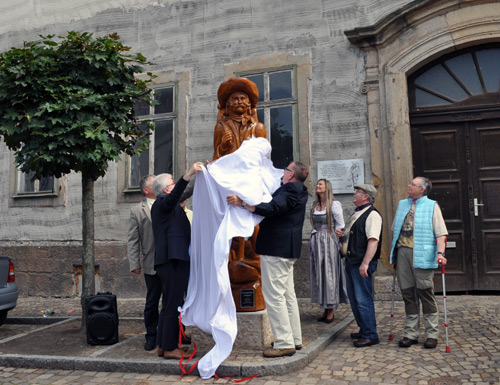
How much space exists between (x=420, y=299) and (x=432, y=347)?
0.47 metres

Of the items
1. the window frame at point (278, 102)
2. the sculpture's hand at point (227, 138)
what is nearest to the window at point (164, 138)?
the window frame at point (278, 102)

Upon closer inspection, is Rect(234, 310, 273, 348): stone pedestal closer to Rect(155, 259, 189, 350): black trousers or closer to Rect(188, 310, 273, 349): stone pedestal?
Rect(188, 310, 273, 349): stone pedestal

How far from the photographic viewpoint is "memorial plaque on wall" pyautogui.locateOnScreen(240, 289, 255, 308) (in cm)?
524

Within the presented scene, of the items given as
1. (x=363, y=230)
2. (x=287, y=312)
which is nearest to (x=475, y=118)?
(x=363, y=230)

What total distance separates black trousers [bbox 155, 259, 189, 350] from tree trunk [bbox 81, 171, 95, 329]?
1.83 metres

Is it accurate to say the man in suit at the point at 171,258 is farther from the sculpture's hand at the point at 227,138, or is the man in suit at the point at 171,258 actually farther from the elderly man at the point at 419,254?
the elderly man at the point at 419,254

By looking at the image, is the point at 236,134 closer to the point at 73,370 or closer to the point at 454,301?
the point at 73,370

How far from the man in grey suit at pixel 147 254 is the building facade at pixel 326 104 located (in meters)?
3.39

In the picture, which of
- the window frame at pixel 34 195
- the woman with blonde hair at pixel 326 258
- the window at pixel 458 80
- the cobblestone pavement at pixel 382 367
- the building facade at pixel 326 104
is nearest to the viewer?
the cobblestone pavement at pixel 382 367

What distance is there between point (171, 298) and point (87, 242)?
2.12 m

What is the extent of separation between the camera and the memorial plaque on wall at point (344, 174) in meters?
8.30

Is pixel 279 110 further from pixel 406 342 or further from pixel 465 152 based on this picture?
pixel 406 342

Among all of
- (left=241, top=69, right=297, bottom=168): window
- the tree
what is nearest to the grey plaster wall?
(left=241, top=69, right=297, bottom=168): window

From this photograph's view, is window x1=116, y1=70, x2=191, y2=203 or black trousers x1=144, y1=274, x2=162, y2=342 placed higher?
window x1=116, y1=70, x2=191, y2=203
